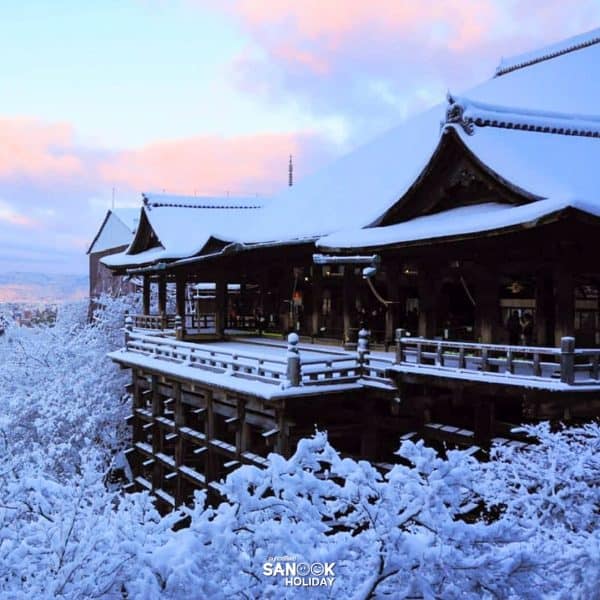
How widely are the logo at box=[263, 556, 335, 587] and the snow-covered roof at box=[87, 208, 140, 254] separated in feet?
122

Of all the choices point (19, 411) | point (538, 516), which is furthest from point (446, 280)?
point (19, 411)

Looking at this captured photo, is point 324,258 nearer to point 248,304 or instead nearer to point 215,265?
point 215,265

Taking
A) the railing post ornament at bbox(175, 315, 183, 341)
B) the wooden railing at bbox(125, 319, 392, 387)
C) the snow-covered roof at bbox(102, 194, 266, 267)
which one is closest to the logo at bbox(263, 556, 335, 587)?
the wooden railing at bbox(125, 319, 392, 387)

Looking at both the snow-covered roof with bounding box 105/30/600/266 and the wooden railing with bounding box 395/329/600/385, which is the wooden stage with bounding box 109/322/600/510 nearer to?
the wooden railing with bounding box 395/329/600/385

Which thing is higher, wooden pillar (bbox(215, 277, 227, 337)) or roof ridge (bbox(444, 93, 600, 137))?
roof ridge (bbox(444, 93, 600, 137))

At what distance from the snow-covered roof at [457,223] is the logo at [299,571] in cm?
707

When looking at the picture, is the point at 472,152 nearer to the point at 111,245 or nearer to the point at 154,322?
the point at 154,322

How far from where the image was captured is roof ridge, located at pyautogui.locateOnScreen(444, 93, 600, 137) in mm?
13297

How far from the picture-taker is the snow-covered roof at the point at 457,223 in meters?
10.2

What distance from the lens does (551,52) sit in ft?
74.3

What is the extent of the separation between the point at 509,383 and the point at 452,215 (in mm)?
4293

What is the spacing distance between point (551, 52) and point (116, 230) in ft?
99.0

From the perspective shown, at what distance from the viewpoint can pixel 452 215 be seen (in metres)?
13.5

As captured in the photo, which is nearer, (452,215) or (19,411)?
(452,215)
